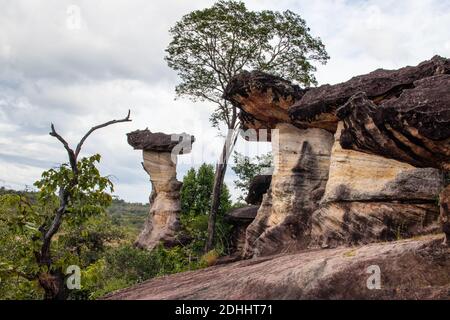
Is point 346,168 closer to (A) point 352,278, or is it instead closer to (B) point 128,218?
(A) point 352,278

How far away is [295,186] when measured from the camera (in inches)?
712

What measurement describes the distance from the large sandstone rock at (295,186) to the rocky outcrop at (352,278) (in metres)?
7.89

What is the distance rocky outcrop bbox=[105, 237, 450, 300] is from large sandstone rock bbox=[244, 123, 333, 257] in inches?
311

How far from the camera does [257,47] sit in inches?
984

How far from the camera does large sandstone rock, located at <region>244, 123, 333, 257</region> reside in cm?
1773

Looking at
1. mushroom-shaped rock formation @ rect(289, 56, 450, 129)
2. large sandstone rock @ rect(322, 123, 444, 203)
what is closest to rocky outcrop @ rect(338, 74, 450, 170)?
mushroom-shaped rock formation @ rect(289, 56, 450, 129)

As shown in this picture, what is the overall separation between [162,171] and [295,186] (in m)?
13.7

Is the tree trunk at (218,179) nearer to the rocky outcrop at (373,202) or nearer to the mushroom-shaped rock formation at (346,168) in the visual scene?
the mushroom-shaped rock formation at (346,168)

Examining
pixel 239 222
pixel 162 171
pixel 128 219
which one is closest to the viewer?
pixel 239 222

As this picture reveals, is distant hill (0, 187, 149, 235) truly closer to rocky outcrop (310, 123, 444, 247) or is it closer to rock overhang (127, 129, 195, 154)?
rock overhang (127, 129, 195, 154)

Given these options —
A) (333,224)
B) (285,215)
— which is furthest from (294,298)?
(285,215)

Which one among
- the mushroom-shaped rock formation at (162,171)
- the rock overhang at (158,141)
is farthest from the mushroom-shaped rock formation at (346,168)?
the mushroom-shaped rock formation at (162,171)

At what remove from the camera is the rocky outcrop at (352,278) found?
308 inches

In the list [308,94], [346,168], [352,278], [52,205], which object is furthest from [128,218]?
[352,278]
